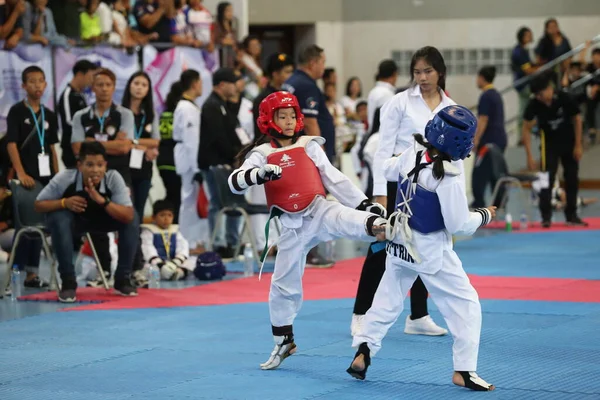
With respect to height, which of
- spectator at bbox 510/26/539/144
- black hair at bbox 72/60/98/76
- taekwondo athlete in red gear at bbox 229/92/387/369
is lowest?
taekwondo athlete in red gear at bbox 229/92/387/369

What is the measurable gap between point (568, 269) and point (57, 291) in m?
4.52

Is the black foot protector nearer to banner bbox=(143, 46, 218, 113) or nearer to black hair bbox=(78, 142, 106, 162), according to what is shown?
black hair bbox=(78, 142, 106, 162)

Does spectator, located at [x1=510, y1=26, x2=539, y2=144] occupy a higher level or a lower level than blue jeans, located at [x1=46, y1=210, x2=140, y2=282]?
higher

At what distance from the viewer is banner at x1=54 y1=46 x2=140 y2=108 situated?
40.9 ft

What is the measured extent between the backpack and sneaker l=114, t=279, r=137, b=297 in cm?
96

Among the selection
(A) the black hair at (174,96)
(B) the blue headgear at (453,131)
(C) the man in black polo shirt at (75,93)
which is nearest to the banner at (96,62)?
(A) the black hair at (174,96)

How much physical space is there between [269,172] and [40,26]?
7.61 meters

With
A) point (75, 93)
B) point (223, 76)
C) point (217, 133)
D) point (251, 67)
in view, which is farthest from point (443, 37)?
point (75, 93)

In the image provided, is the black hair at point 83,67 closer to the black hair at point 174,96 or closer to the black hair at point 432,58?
the black hair at point 174,96

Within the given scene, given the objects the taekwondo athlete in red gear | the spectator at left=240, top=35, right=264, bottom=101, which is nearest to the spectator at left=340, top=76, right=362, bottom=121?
the spectator at left=240, top=35, right=264, bottom=101

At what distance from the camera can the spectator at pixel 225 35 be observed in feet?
48.9

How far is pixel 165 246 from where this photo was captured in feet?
32.3

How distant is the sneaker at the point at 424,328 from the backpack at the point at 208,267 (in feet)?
10.3

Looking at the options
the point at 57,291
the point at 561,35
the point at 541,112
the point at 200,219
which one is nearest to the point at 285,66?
the point at 200,219
